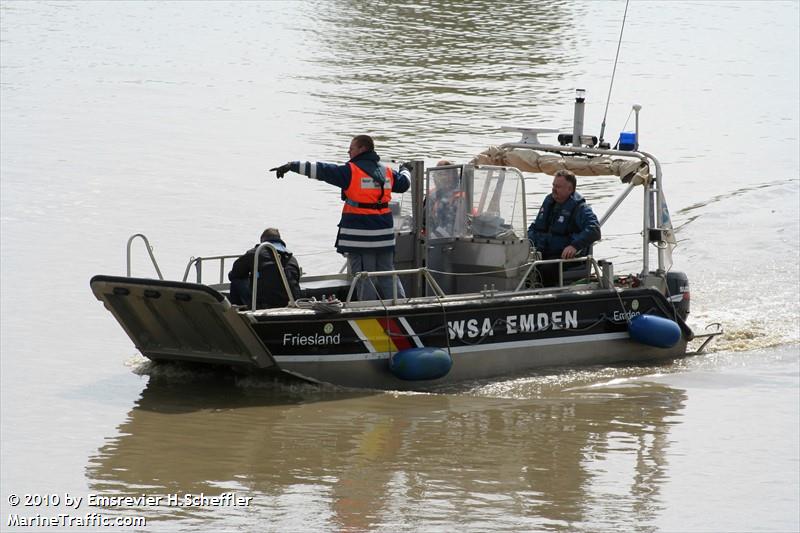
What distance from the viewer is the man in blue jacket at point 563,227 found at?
13.2 metres

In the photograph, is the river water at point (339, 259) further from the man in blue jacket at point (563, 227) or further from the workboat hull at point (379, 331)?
the man in blue jacket at point (563, 227)

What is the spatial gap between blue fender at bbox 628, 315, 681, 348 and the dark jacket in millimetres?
3394

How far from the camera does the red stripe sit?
1190 centimetres

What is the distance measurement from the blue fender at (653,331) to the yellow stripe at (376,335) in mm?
2611

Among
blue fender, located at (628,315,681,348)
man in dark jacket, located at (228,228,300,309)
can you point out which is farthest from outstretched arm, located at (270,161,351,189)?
blue fender, located at (628,315,681,348)

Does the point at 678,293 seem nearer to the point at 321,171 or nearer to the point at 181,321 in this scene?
the point at 321,171

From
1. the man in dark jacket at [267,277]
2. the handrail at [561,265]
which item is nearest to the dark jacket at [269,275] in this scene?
the man in dark jacket at [267,277]

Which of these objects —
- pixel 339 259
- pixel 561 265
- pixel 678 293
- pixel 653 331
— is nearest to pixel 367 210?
pixel 561 265

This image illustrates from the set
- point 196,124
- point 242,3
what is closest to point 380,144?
point 196,124

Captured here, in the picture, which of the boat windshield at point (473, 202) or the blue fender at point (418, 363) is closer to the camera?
the blue fender at point (418, 363)

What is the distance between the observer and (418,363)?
469 inches

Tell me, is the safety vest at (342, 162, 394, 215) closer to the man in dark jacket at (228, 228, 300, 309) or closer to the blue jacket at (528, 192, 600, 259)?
the man in dark jacket at (228, 228, 300, 309)

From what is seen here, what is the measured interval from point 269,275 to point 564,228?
3.15 metres

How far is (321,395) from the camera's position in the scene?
39.1 ft
